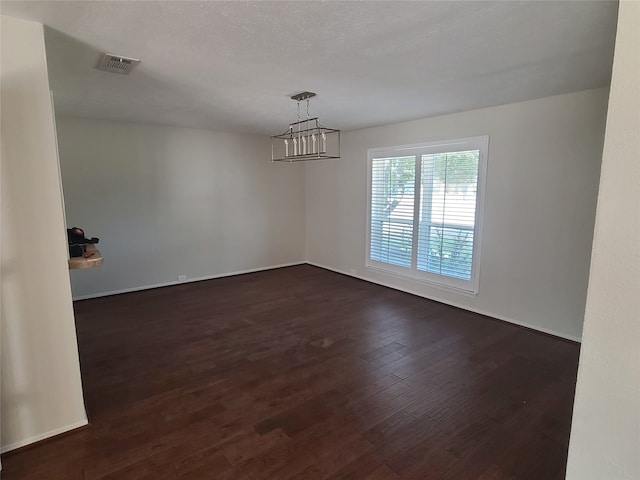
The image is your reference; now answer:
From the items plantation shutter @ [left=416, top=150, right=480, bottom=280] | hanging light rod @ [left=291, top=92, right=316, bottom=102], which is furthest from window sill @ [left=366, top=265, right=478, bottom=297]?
hanging light rod @ [left=291, top=92, right=316, bottom=102]

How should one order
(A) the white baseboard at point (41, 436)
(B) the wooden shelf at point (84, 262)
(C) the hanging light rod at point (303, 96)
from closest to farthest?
1. (A) the white baseboard at point (41, 436)
2. (B) the wooden shelf at point (84, 262)
3. (C) the hanging light rod at point (303, 96)

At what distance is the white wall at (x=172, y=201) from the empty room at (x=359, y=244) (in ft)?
0.12

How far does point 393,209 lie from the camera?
511 cm

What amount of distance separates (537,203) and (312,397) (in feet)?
9.83

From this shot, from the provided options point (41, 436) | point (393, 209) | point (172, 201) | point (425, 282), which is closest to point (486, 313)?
point (425, 282)

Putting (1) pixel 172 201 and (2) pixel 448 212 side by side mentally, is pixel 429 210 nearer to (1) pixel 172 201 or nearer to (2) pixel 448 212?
(2) pixel 448 212

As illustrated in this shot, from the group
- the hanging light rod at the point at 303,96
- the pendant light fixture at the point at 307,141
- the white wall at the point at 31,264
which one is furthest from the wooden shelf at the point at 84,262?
the pendant light fixture at the point at 307,141

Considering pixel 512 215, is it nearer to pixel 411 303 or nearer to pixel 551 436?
pixel 411 303

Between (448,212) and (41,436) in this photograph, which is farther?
(448,212)

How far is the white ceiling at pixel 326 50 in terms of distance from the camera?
1.79 meters

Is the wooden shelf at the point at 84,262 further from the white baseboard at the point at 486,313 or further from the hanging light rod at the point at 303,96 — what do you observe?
the white baseboard at the point at 486,313

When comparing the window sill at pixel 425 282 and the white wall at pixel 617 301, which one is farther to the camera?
the window sill at pixel 425 282

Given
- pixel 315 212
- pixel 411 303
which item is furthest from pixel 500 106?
pixel 315 212

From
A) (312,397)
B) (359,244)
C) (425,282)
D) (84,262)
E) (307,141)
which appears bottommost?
(312,397)
